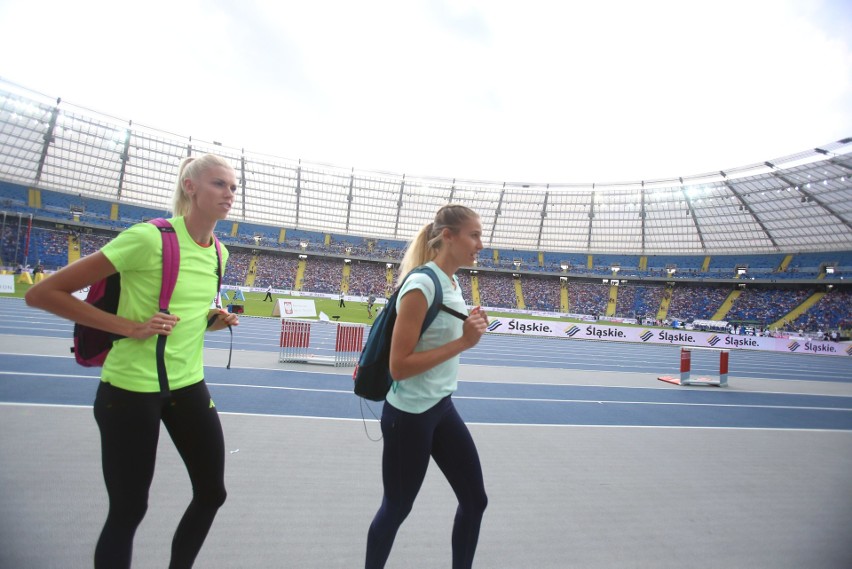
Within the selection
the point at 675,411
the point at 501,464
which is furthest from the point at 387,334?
the point at 675,411

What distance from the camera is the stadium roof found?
36294 mm

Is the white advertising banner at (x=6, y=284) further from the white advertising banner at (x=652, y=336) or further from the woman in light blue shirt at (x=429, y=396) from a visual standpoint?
the woman in light blue shirt at (x=429, y=396)

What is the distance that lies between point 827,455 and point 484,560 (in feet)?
17.0

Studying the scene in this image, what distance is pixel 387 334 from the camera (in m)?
1.97

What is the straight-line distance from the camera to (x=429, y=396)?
1931 mm

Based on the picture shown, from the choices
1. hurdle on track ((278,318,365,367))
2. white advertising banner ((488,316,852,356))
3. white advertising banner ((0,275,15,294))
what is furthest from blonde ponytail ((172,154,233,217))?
white advertising banner ((0,275,15,294))

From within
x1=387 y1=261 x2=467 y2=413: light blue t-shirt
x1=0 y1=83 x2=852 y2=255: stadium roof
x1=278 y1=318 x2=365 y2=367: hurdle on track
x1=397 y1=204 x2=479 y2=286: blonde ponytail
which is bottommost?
x1=278 y1=318 x2=365 y2=367: hurdle on track

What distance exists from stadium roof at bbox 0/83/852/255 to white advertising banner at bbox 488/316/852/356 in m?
15.8

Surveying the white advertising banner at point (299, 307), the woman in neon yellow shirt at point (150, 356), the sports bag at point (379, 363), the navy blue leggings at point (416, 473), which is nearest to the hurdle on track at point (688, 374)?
the navy blue leggings at point (416, 473)

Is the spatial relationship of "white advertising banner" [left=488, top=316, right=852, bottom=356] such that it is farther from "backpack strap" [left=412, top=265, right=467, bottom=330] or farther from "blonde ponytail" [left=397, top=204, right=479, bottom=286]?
"backpack strap" [left=412, top=265, right=467, bottom=330]

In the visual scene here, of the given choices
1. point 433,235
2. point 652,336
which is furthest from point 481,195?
point 433,235

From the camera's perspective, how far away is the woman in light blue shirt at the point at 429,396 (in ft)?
5.77

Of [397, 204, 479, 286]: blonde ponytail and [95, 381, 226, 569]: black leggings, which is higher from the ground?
[397, 204, 479, 286]: blonde ponytail

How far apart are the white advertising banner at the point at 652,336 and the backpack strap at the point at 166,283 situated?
65.0 feet
